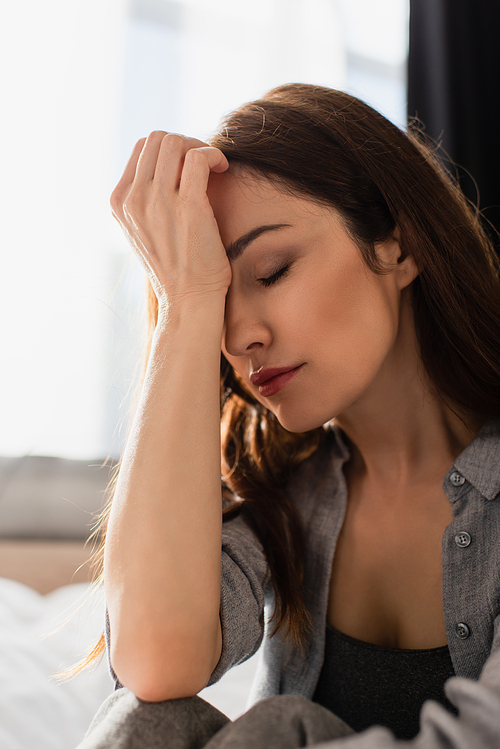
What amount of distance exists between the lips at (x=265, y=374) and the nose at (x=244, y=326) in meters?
0.04

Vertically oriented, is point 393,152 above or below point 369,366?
above

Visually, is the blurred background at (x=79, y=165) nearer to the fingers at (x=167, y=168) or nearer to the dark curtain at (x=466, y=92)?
the dark curtain at (x=466, y=92)

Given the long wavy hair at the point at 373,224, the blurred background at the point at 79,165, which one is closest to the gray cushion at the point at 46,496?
the blurred background at the point at 79,165

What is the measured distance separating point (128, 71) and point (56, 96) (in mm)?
287

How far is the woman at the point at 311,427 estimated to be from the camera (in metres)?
0.71

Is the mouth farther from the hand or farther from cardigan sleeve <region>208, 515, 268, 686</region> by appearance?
cardigan sleeve <region>208, 515, 268, 686</region>

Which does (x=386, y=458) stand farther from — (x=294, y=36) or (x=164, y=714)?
(x=294, y=36)

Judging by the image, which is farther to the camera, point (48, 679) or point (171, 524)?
point (48, 679)

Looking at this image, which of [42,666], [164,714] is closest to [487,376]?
[164,714]

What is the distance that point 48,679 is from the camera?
115 centimetres

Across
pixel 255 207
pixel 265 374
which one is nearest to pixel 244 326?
pixel 265 374

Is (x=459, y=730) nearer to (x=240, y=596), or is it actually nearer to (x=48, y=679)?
(x=240, y=596)

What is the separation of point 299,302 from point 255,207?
7.0 inches

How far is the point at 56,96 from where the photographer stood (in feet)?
6.21
